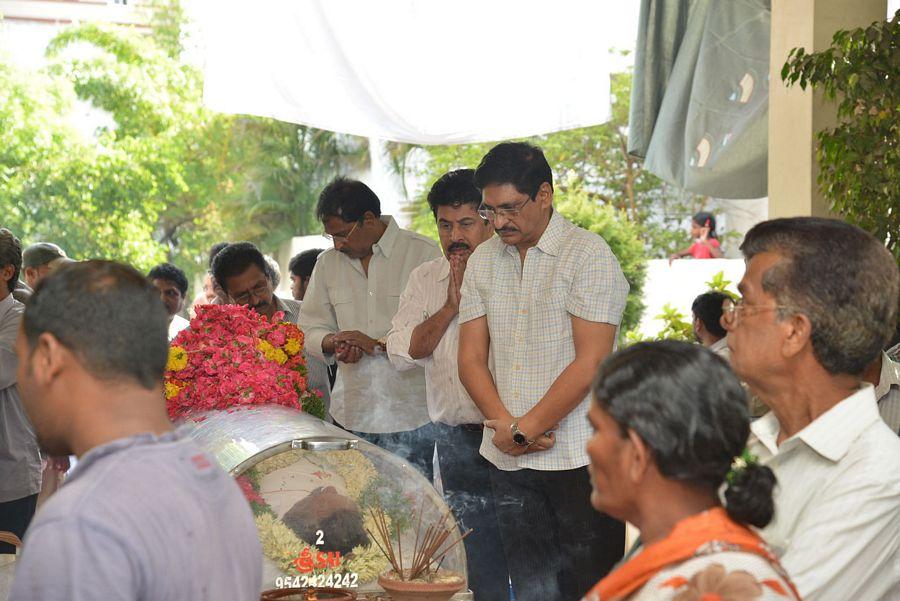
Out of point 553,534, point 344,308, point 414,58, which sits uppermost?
point 414,58

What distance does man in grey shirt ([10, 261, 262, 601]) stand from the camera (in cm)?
157

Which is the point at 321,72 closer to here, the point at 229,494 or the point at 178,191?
the point at 229,494

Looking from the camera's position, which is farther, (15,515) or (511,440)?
(15,515)

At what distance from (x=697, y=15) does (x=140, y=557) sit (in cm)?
508

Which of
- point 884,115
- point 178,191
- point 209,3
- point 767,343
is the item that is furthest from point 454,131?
point 178,191

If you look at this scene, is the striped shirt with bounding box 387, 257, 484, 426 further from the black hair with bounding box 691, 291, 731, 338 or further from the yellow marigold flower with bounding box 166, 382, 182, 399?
the black hair with bounding box 691, 291, 731, 338

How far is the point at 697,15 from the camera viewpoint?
5988mm

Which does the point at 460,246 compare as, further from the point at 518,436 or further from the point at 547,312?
the point at 518,436

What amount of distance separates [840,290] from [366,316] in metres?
3.28

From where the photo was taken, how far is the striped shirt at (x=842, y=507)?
2.05 meters

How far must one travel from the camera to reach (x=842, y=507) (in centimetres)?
207

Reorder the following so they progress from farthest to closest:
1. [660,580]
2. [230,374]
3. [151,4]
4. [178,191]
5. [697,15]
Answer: [151,4] < [178,191] < [697,15] < [230,374] < [660,580]

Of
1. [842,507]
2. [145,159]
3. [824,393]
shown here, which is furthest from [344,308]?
[145,159]

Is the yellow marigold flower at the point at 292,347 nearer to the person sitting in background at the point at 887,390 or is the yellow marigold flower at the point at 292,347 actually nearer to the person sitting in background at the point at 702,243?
the person sitting in background at the point at 887,390
